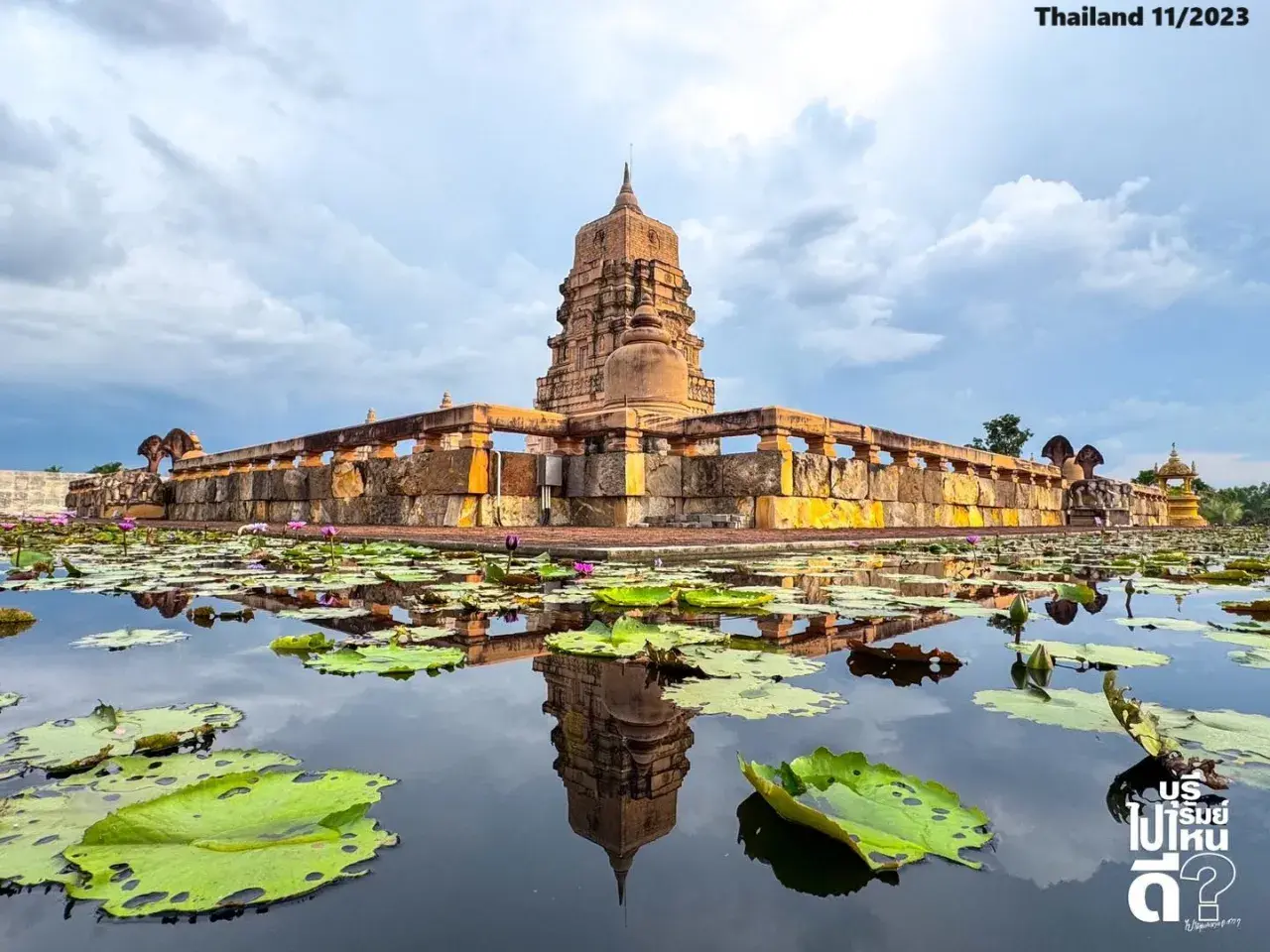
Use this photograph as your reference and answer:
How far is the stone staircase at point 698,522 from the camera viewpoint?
7.04 meters

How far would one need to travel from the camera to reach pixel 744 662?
161 cm

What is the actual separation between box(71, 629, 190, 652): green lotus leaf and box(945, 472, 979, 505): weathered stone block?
9709mm

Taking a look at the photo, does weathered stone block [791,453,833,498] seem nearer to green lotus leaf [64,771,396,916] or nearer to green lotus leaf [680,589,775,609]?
green lotus leaf [680,589,775,609]

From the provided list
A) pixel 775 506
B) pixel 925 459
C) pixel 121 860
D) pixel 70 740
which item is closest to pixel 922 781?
pixel 121 860

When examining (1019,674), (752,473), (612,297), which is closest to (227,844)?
(1019,674)

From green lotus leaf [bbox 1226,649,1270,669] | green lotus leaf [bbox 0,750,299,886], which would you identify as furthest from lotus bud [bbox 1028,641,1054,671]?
green lotus leaf [bbox 0,750,299,886]

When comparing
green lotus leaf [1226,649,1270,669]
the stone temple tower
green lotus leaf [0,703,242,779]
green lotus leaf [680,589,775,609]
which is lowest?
green lotus leaf [0,703,242,779]

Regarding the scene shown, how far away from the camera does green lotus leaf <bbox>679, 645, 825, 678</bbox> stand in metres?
1.52

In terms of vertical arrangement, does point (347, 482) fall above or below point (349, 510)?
above

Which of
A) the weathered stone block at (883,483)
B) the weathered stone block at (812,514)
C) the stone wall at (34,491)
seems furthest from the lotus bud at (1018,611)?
the stone wall at (34,491)

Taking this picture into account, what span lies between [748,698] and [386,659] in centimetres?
86

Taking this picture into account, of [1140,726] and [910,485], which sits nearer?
[1140,726]

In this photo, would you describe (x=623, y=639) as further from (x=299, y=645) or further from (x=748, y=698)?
(x=299, y=645)

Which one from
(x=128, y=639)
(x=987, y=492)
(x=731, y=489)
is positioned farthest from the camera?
(x=987, y=492)
